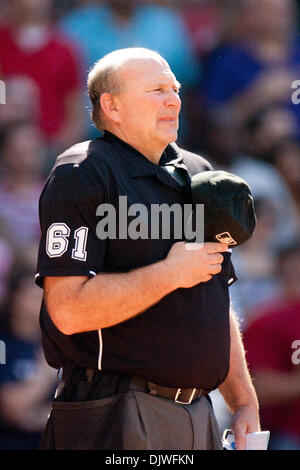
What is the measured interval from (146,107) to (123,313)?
81cm

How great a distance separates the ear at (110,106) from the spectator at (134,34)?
319cm

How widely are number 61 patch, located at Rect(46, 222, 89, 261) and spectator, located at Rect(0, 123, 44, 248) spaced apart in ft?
9.32

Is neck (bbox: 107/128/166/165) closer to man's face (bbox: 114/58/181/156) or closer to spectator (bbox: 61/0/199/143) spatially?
man's face (bbox: 114/58/181/156)

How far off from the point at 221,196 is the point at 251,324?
244 cm

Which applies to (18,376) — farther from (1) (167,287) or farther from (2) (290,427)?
(1) (167,287)

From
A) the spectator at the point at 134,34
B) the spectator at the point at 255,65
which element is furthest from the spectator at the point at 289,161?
the spectator at the point at 134,34

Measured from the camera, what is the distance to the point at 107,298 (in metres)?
3.13

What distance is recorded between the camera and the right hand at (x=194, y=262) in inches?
Result: 126

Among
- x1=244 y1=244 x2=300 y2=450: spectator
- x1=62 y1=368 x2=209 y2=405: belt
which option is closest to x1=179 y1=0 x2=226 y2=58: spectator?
x1=244 y1=244 x2=300 y2=450: spectator

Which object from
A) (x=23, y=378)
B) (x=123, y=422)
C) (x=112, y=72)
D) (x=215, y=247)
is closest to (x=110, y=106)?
(x=112, y=72)

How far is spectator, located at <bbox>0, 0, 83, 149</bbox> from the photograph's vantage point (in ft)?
21.7

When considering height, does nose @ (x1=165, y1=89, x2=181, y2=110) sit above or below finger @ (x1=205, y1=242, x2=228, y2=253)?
above

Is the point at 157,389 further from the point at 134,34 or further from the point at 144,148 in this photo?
the point at 134,34

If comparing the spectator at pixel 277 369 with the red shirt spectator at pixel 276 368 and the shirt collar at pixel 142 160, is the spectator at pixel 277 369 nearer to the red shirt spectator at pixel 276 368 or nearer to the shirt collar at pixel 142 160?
the red shirt spectator at pixel 276 368
